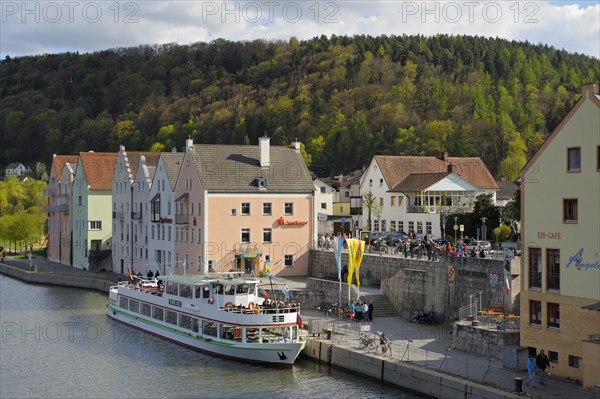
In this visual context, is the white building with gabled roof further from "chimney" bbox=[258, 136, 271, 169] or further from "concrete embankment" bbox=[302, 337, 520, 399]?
"concrete embankment" bbox=[302, 337, 520, 399]

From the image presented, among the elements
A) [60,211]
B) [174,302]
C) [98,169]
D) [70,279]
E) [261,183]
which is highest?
[98,169]

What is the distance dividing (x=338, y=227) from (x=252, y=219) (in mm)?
37005

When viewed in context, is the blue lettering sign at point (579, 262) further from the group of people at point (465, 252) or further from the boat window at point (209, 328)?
the boat window at point (209, 328)

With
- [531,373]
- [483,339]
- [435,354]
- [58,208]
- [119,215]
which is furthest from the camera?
[58,208]

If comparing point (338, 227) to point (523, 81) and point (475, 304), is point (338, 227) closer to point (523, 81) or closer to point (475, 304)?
point (475, 304)

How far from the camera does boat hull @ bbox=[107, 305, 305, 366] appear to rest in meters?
44.3

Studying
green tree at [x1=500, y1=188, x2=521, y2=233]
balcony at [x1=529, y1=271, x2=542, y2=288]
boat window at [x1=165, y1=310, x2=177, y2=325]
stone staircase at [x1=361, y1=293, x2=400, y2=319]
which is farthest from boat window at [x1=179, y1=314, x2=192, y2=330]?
green tree at [x1=500, y1=188, x2=521, y2=233]

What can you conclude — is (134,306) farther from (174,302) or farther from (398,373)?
(398,373)

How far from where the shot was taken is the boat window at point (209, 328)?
158ft

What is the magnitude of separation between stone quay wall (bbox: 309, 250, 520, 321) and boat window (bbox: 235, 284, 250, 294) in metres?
9.71

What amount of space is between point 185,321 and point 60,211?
50.4 m

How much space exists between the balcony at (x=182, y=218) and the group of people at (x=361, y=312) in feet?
70.9

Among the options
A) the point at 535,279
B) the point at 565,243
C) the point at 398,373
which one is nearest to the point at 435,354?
the point at 398,373

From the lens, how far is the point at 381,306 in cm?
5353
